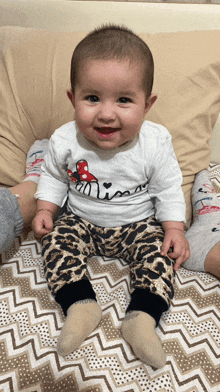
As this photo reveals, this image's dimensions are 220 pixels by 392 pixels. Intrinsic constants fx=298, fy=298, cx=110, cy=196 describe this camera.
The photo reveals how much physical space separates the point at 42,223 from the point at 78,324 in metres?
0.31

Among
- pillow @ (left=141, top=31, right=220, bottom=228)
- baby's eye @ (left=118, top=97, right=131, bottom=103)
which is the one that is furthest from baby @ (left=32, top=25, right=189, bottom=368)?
pillow @ (left=141, top=31, right=220, bottom=228)

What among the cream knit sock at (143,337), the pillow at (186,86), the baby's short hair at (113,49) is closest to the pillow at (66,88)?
the pillow at (186,86)

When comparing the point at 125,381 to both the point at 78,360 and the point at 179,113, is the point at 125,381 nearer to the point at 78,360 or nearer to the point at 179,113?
the point at 78,360

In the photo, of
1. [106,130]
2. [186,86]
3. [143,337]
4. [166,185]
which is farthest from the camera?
[186,86]

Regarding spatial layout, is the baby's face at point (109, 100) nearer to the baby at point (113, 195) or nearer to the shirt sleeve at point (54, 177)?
the baby at point (113, 195)

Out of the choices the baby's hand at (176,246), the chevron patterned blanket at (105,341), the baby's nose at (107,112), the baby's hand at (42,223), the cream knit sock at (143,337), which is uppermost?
the baby's nose at (107,112)

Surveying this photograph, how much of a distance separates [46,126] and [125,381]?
2.64 ft

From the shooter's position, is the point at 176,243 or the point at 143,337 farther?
the point at 176,243

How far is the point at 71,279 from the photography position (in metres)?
0.72

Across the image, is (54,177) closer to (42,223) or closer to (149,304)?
(42,223)

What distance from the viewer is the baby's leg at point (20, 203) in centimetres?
79

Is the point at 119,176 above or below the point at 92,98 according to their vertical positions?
below

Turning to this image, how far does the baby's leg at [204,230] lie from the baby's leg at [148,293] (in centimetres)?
9

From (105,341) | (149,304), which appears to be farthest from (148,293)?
(105,341)
